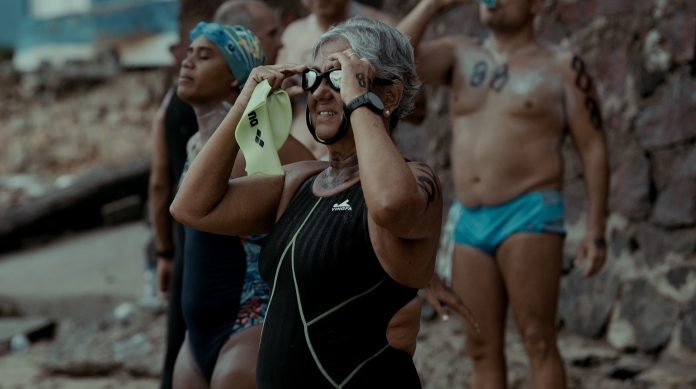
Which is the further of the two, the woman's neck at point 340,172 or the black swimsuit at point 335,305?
the woman's neck at point 340,172

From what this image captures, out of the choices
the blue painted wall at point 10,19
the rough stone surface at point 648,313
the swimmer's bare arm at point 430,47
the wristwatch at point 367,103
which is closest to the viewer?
the wristwatch at point 367,103

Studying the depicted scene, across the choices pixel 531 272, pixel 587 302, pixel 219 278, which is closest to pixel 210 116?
pixel 219 278

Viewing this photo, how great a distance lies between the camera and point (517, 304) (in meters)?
5.50

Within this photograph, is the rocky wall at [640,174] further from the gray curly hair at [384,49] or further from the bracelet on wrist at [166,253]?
the gray curly hair at [384,49]

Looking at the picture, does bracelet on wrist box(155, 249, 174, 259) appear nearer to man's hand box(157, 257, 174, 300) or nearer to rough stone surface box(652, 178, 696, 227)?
man's hand box(157, 257, 174, 300)

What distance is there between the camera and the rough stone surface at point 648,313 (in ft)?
22.3

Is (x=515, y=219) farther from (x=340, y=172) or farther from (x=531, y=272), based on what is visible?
(x=340, y=172)

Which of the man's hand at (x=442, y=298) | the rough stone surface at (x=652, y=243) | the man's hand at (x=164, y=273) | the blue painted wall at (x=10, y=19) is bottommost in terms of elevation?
the blue painted wall at (x=10, y=19)

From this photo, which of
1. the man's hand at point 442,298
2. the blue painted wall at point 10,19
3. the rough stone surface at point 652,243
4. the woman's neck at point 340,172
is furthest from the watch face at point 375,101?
the blue painted wall at point 10,19

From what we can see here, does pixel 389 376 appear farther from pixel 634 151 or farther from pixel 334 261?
pixel 634 151

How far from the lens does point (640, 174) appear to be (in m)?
7.05

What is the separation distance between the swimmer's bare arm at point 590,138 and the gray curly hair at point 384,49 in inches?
91.0

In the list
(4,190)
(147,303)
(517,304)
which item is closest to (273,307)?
(517,304)

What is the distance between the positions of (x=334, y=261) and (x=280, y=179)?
40 cm
